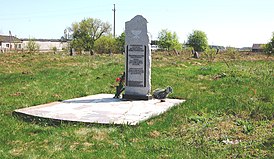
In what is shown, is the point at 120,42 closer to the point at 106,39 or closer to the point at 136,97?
the point at 106,39

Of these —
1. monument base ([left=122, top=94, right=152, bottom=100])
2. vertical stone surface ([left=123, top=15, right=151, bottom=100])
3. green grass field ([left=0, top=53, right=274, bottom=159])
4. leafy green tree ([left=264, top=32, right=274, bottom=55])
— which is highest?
leafy green tree ([left=264, top=32, right=274, bottom=55])

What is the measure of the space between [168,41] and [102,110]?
5403cm

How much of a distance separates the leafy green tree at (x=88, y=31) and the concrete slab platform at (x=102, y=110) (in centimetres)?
6477

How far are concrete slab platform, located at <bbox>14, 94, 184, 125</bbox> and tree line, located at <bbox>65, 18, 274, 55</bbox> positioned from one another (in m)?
44.2

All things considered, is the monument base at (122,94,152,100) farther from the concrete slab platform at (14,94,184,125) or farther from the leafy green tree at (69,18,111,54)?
the leafy green tree at (69,18,111,54)

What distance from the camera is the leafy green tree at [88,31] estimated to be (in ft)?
243

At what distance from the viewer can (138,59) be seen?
33.8 feet

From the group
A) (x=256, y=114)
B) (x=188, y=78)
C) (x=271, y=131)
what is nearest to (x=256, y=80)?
(x=188, y=78)

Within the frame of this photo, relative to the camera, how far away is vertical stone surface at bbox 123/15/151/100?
10234mm

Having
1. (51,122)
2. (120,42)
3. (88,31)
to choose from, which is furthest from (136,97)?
(88,31)

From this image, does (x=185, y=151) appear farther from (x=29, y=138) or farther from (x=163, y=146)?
(x=29, y=138)

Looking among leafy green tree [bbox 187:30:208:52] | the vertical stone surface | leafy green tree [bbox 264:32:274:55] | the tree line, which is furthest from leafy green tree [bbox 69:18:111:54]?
the vertical stone surface

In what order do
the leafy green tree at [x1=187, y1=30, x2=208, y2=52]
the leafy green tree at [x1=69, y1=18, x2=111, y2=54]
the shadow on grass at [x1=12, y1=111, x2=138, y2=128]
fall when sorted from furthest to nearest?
the leafy green tree at [x1=69, y1=18, x2=111, y2=54], the leafy green tree at [x1=187, y1=30, x2=208, y2=52], the shadow on grass at [x1=12, y1=111, x2=138, y2=128]

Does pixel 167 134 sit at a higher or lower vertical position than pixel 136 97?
lower
